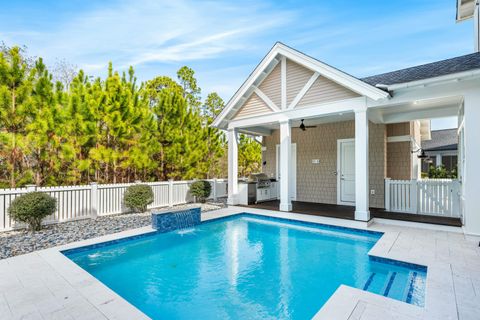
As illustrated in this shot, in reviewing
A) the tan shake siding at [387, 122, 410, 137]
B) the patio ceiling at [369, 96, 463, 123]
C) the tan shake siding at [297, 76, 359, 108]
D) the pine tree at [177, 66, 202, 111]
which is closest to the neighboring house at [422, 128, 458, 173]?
the tan shake siding at [387, 122, 410, 137]

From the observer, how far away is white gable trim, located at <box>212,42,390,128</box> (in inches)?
253

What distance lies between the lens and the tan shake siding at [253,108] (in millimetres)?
8922

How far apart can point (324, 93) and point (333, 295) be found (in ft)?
19.5

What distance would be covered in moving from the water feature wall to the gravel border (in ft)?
2.54

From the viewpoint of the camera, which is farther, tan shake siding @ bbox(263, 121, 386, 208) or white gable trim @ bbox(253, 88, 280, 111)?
tan shake siding @ bbox(263, 121, 386, 208)

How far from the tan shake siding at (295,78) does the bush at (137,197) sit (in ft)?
19.5

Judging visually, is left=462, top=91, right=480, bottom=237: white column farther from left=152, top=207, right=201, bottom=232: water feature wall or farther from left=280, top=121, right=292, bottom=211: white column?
left=152, top=207, right=201, bottom=232: water feature wall

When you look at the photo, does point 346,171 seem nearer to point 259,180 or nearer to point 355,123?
point 355,123

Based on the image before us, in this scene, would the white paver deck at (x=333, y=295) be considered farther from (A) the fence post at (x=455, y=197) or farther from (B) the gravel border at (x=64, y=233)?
(A) the fence post at (x=455, y=197)

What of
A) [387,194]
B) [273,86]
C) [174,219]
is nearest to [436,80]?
[387,194]

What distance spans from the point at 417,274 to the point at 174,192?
336 inches

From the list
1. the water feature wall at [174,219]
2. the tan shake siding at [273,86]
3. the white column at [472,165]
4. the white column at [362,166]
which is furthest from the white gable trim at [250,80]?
the white column at [472,165]

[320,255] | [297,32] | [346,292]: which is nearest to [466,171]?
[320,255]

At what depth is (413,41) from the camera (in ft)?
34.0
